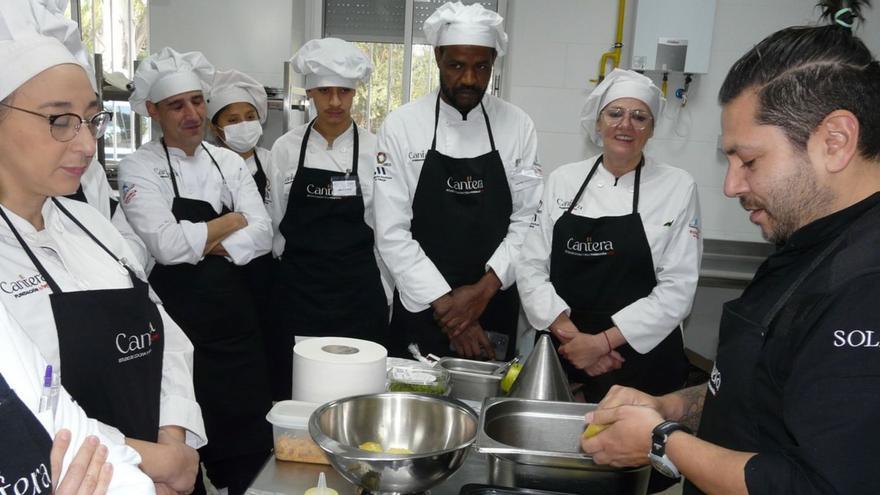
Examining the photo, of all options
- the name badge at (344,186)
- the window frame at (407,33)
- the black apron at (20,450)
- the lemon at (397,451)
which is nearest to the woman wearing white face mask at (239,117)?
the name badge at (344,186)

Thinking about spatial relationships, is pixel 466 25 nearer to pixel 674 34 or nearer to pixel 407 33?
pixel 674 34

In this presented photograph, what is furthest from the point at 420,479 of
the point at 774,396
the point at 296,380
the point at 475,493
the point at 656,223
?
the point at 656,223

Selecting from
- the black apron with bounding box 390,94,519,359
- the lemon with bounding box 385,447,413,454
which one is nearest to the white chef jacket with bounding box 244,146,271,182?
the black apron with bounding box 390,94,519,359

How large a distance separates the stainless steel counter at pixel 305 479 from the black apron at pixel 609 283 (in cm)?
92

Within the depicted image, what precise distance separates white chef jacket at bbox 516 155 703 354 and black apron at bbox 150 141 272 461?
43.0 inches

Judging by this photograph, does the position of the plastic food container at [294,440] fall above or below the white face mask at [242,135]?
below

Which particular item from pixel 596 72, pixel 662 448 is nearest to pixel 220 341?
pixel 662 448

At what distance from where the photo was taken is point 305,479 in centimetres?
120

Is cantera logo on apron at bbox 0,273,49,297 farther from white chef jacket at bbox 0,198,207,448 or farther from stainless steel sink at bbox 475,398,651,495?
stainless steel sink at bbox 475,398,651,495

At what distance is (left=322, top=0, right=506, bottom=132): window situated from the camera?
4258 millimetres

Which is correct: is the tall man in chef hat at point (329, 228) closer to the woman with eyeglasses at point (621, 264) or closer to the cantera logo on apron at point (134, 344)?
the woman with eyeglasses at point (621, 264)

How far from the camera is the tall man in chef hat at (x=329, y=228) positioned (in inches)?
105

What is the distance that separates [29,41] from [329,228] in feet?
5.05

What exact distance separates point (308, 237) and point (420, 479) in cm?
179
